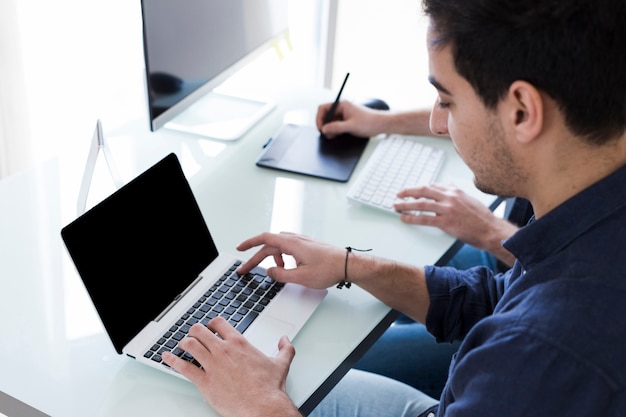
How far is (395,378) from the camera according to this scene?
1309 millimetres

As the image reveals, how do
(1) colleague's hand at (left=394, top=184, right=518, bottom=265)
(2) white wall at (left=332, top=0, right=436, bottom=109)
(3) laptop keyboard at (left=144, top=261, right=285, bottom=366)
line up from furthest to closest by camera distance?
1. (2) white wall at (left=332, top=0, right=436, bottom=109)
2. (1) colleague's hand at (left=394, top=184, right=518, bottom=265)
3. (3) laptop keyboard at (left=144, top=261, right=285, bottom=366)

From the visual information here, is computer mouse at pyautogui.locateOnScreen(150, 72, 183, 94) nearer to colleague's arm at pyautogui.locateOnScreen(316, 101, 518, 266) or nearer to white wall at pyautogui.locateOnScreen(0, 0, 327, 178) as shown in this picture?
white wall at pyautogui.locateOnScreen(0, 0, 327, 178)

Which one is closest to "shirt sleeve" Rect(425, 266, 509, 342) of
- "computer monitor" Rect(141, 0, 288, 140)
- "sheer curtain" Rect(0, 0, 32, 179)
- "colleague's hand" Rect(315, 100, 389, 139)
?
"colleague's hand" Rect(315, 100, 389, 139)

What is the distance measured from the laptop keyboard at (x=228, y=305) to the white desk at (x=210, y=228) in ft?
0.15

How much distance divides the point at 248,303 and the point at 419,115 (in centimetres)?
73

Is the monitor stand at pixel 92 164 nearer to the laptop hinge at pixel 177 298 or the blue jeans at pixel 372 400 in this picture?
Result: the laptop hinge at pixel 177 298

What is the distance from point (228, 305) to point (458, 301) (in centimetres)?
38

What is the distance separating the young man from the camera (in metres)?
0.72

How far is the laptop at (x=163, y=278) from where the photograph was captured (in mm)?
944

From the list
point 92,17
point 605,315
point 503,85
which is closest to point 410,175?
point 503,85

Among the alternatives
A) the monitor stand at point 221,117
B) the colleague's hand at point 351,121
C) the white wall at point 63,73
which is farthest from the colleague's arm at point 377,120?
the white wall at point 63,73

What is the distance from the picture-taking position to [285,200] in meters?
1.37

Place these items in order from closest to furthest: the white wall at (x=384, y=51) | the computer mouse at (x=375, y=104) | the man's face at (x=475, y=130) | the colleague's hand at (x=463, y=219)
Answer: the man's face at (x=475, y=130) < the colleague's hand at (x=463, y=219) < the computer mouse at (x=375, y=104) < the white wall at (x=384, y=51)

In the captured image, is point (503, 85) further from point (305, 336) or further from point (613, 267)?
point (305, 336)
